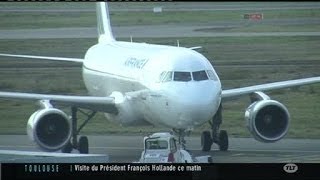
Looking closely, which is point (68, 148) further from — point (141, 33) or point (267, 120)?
point (141, 33)

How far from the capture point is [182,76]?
22688 millimetres

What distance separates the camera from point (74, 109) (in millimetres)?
27266

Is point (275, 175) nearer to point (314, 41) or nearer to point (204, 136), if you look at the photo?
point (204, 136)

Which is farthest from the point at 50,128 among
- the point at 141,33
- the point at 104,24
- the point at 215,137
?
the point at 141,33

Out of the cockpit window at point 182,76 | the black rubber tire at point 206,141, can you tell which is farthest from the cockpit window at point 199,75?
the black rubber tire at point 206,141

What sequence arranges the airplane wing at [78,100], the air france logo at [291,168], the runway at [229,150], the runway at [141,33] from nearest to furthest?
1. the air france logo at [291,168]
2. the runway at [229,150]
3. the airplane wing at [78,100]
4. the runway at [141,33]

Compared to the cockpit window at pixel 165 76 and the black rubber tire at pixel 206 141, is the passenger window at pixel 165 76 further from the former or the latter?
the black rubber tire at pixel 206 141

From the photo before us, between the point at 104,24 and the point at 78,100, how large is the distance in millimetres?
8136

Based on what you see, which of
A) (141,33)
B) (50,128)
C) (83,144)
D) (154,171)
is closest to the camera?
(154,171)

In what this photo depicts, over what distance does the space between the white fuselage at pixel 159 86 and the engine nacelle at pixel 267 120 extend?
7.71 feet

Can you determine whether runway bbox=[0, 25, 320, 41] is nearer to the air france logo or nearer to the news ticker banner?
the news ticker banner

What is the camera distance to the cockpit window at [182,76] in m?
22.6

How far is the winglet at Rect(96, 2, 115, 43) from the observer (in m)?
33.4

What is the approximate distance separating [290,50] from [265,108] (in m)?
19.2
